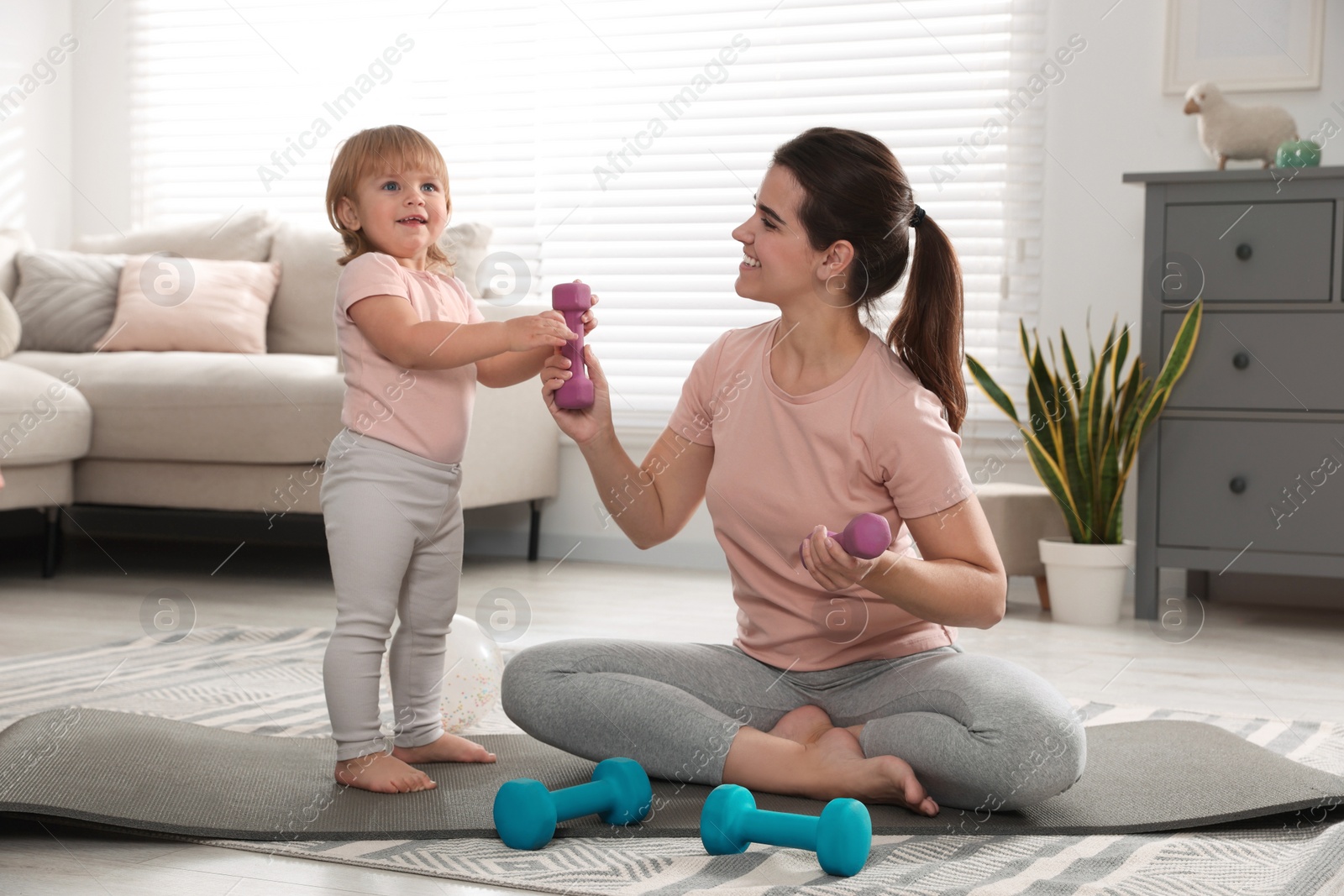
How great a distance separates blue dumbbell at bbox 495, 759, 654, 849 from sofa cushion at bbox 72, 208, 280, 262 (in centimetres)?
277

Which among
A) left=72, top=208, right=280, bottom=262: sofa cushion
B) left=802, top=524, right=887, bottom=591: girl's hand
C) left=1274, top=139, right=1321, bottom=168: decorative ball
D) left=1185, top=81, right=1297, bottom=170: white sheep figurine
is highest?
left=1185, top=81, right=1297, bottom=170: white sheep figurine

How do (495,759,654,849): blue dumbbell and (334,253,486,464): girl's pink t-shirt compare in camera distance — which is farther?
(334,253,486,464): girl's pink t-shirt

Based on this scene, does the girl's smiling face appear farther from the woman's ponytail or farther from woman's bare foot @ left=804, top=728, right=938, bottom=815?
woman's bare foot @ left=804, top=728, right=938, bottom=815

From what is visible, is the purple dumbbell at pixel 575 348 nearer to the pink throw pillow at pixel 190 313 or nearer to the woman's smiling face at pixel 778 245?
the woman's smiling face at pixel 778 245

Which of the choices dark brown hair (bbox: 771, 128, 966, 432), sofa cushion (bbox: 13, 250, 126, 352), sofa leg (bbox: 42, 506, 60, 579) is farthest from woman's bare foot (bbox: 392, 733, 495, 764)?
sofa cushion (bbox: 13, 250, 126, 352)

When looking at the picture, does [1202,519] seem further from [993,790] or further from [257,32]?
[257,32]

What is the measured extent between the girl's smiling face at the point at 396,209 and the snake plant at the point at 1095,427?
1.56m

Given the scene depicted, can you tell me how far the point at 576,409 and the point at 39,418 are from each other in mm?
1955

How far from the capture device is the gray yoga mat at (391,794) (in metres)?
1.31

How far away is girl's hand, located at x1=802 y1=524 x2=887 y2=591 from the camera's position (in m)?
1.17

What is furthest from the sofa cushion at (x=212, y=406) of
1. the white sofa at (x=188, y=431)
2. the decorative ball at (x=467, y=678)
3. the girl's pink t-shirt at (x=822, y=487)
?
the girl's pink t-shirt at (x=822, y=487)

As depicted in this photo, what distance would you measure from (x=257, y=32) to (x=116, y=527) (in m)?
1.78

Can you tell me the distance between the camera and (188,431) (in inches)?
119

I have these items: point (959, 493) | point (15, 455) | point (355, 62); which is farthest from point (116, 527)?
point (959, 493)
